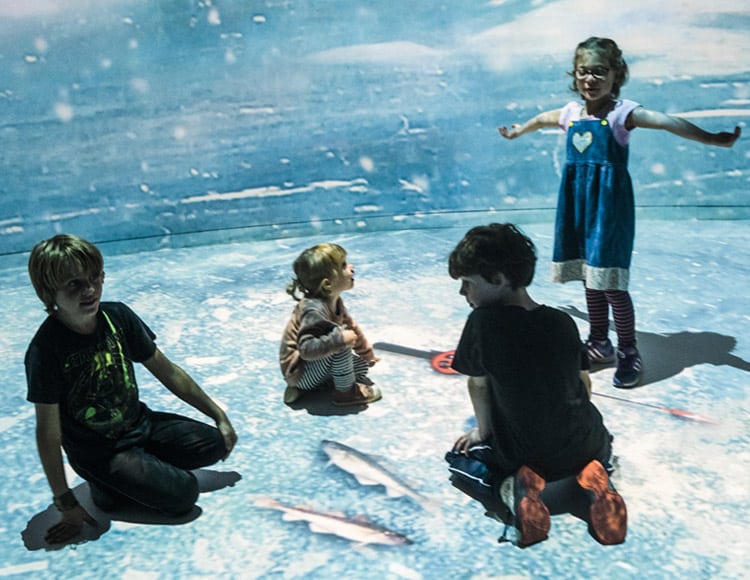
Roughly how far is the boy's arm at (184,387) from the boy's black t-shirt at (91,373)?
0.07 meters

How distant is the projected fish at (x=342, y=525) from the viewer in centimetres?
221

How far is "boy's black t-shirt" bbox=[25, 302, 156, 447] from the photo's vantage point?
2221mm

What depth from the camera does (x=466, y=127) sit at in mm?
6008

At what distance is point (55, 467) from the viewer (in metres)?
2.20

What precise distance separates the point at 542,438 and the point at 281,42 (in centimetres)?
435

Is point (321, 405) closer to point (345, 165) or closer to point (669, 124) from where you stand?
point (669, 124)

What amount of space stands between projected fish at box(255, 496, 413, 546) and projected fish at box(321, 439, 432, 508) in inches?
6.8

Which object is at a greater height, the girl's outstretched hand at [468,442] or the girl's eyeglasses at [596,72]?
the girl's eyeglasses at [596,72]

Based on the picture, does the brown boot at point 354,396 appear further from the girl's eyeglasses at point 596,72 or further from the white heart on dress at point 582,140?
the girl's eyeglasses at point 596,72

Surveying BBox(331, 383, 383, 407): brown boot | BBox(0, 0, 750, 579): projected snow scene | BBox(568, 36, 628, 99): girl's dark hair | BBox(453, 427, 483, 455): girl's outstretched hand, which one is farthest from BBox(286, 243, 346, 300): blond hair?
BBox(568, 36, 628, 99): girl's dark hair

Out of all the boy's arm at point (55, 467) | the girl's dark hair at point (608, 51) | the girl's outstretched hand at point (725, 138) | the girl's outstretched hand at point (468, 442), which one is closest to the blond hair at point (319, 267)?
the girl's outstretched hand at point (468, 442)

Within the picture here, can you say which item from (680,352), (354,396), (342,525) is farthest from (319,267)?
(680,352)

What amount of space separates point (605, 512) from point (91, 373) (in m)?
1.48

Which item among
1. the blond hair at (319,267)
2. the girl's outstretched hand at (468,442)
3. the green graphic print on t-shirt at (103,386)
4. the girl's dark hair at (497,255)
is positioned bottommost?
the girl's outstretched hand at (468,442)
